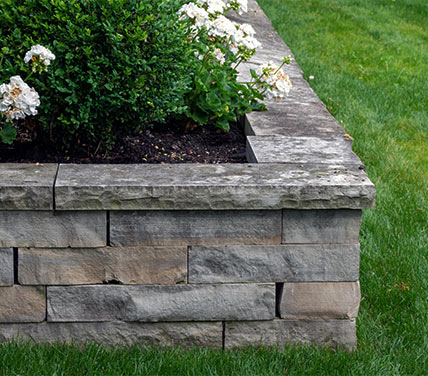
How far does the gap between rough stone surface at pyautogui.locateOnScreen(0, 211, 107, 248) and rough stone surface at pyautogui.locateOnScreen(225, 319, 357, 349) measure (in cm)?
66

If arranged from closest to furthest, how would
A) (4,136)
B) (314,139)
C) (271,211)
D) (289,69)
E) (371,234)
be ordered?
(271,211)
(4,136)
(314,139)
(371,234)
(289,69)

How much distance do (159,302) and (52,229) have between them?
0.50m

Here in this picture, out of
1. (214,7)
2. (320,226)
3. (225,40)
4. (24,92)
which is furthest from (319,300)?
(214,7)

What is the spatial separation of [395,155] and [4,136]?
276cm

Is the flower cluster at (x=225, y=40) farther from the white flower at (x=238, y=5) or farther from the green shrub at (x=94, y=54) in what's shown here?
the green shrub at (x=94, y=54)

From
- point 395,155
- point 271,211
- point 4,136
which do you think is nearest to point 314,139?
point 271,211

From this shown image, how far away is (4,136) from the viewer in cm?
275

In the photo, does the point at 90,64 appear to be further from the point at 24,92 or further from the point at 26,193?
the point at 26,193

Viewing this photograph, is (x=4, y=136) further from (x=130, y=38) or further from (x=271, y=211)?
(x=271, y=211)

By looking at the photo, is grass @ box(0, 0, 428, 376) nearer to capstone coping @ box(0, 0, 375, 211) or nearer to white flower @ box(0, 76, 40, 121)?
capstone coping @ box(0, 0, 375, 211)

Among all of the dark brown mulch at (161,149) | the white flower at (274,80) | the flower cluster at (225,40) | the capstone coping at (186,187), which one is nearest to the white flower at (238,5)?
the flower cluster at (225,40)

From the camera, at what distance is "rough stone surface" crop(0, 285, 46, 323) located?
253 centimetres

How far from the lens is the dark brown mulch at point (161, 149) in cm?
297

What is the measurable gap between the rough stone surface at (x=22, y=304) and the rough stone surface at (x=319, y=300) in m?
0.94
